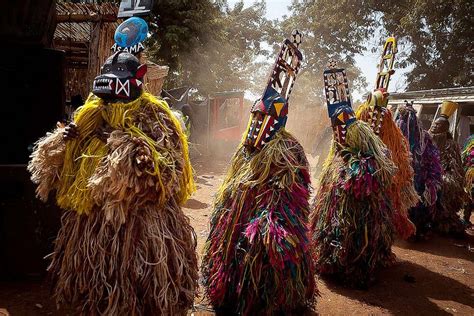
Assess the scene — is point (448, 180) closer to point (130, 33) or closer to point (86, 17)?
point (130, 33)

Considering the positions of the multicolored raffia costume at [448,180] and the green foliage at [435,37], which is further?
the green foliage at [435,37]

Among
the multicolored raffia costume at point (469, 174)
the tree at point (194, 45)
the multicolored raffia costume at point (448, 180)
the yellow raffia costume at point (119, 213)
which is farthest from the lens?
the tree at point (194, 45)

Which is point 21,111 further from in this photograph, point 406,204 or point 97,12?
point 406,204

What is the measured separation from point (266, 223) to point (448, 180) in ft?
14.7

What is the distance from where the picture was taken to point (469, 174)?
588cm

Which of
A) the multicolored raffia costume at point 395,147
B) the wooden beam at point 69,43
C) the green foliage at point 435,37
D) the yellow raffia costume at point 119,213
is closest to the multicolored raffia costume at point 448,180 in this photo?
the multicolored raffia costume at point 395,147

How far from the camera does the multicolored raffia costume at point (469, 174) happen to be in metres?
5.72

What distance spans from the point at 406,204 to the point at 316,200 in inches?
51.4

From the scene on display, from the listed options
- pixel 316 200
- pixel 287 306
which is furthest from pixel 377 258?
pixel 287 306

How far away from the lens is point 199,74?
50.4ft

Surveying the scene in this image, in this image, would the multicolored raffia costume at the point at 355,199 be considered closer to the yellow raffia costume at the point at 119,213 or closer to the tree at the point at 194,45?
the yellow raffia costume at the point at 119,213

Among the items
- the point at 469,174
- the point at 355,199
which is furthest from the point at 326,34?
the point at 355,199

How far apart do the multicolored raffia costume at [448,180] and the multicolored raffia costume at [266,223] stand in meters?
3.80

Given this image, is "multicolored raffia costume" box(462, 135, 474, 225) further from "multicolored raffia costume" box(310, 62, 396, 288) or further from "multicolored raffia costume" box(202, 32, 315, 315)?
"multicolored raffia costume" box(202, 32, 315, 315)
